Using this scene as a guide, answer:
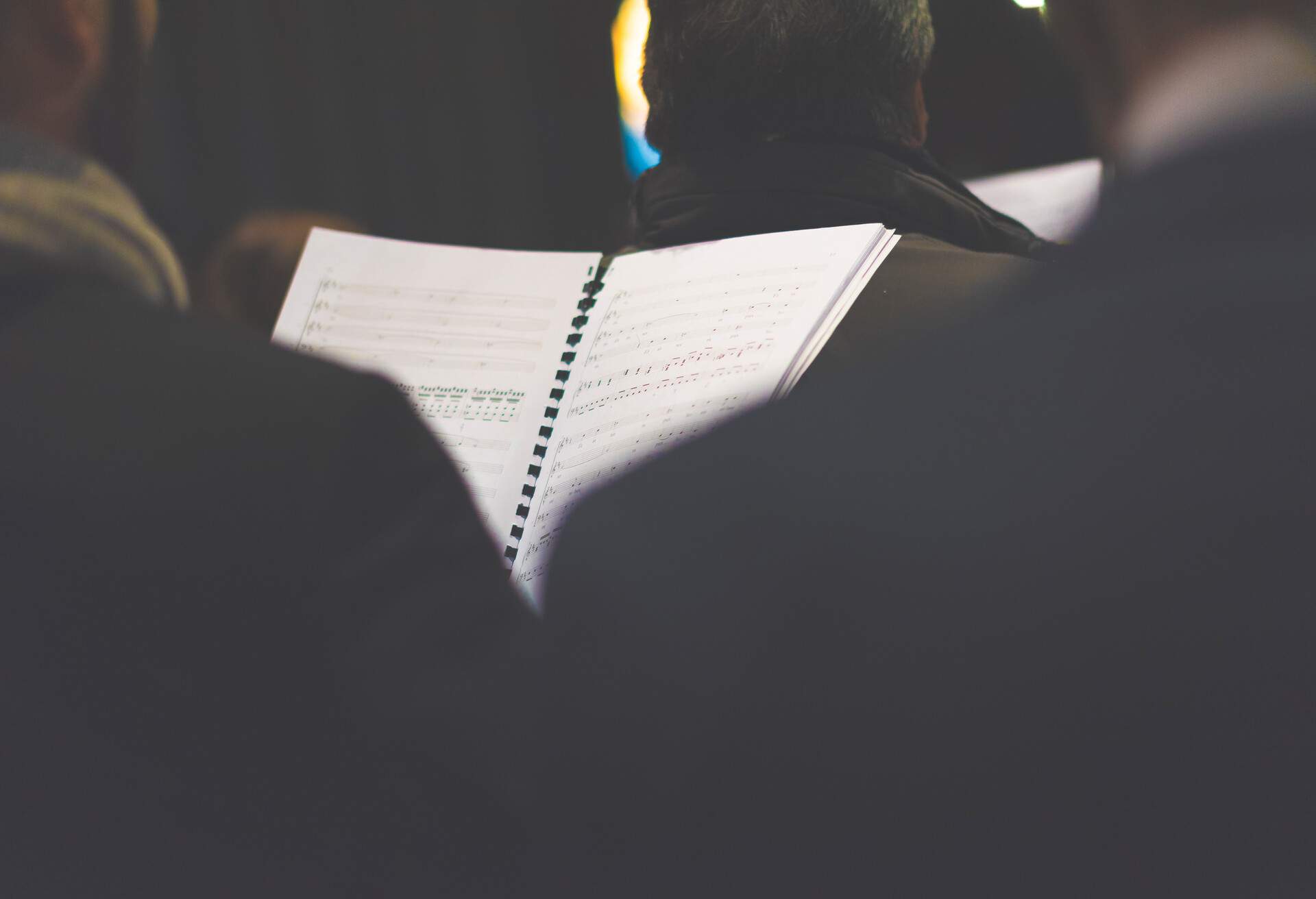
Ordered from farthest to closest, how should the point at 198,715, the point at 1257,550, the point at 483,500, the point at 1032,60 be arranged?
the point at 1032,60
the point at 483,500
the point at 198,715
the point at 1257,550

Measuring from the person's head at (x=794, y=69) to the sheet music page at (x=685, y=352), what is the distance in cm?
17

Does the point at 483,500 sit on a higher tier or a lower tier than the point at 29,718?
higher

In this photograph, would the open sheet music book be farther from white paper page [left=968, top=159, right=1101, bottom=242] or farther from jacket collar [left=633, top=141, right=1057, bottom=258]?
white paper page [left=968, top=159, right=1101, bottom=242]

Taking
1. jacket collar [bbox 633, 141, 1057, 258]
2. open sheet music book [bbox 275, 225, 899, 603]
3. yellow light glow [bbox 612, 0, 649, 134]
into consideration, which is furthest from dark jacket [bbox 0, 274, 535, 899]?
yellow light glow [bbox 612, 0, 649, 134]

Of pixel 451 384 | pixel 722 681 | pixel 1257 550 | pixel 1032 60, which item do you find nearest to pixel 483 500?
pixel 451 384

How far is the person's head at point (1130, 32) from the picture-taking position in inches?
16.9

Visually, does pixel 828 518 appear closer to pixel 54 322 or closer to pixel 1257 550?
pixel 1257 550

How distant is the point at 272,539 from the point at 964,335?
0.93ft

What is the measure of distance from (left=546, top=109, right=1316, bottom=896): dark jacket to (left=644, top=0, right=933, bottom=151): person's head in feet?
2.18

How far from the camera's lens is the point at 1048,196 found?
1.34 meters

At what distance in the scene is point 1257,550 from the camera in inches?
15.4

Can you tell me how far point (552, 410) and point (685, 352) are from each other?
0.40 feet

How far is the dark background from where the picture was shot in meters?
3.03

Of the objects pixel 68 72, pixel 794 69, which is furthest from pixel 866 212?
pixel 68 72
